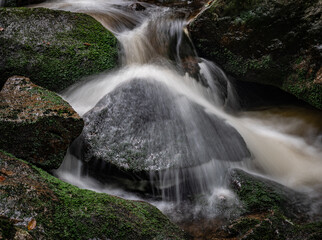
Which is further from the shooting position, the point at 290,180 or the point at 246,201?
the point at 290,180

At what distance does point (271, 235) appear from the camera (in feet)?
10.8

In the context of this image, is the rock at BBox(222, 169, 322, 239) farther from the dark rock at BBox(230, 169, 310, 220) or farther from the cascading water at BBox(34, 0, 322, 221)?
the cascading water at BBox(34, 0, 322, 221)

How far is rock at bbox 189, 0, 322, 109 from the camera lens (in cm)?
539

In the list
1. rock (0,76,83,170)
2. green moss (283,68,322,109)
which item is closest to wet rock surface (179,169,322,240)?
green moss (283,68,322,109)

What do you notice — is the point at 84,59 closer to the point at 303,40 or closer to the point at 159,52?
the point at 159,52

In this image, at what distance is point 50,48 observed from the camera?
A: 18.3 feet

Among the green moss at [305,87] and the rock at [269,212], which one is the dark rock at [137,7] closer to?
the green moss at [305,87]

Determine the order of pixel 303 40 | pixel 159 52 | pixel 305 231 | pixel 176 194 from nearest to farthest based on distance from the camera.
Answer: pixel 305 231
pixel 176 194
pixel 303 40
pixel 159 52

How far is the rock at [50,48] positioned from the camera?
5375 mm

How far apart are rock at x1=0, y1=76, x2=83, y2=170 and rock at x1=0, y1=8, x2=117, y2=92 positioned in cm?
106

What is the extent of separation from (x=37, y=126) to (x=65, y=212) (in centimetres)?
174

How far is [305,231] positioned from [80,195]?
2.75m


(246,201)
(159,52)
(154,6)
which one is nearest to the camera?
(246,201)

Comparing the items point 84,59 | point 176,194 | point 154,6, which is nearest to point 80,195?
point 176,194
